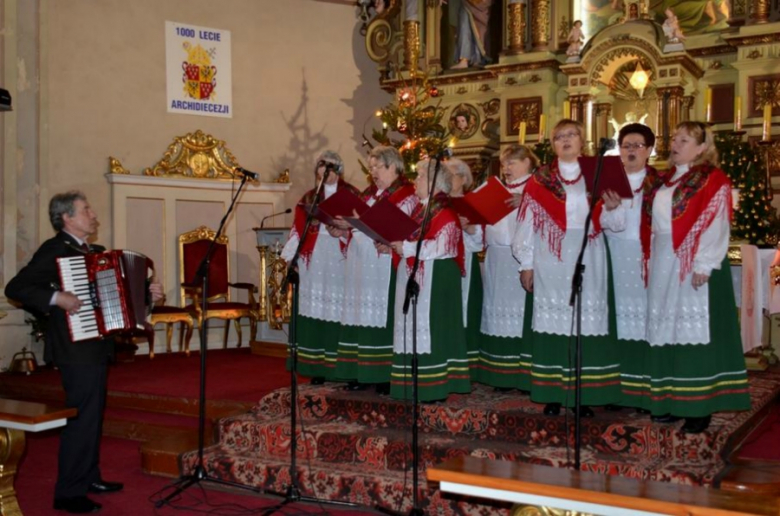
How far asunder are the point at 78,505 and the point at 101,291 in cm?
121

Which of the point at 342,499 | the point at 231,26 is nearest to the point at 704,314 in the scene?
the point at 342,499

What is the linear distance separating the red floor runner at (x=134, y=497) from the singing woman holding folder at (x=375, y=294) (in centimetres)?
115

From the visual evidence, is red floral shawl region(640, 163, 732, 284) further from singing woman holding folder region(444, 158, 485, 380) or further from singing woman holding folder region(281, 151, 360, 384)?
singing woman holding folder region(281, 151, 360, 384)

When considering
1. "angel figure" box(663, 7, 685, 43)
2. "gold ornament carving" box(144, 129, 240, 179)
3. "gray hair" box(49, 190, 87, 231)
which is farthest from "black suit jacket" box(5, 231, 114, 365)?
"angel figure" box(663, 7, 685, 43)

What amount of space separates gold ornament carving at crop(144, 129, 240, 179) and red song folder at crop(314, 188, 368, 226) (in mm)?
5371

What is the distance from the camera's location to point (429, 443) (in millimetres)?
5133

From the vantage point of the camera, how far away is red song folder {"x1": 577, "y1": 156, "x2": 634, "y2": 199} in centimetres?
418

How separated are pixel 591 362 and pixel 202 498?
241 centimetres

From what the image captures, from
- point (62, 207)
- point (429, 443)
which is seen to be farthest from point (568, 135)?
point (62, 207)

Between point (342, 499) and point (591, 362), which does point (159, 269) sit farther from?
point (591, 362)

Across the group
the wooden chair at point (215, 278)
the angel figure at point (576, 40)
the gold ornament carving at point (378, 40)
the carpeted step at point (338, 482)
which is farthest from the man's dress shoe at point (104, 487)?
the gold ornament carving at point (378, 40)

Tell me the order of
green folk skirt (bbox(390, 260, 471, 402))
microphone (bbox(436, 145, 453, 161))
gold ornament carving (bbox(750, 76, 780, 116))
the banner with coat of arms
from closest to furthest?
microphone (bbox(436, 145, 453, 161))
green folk skirt (bbox(390, 260, 471, 402))
gold ornament carving (bbox(750, 76, 780, 116))
the banner with coat of arms

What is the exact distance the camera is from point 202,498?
5.18 m

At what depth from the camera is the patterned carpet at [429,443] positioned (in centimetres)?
461
